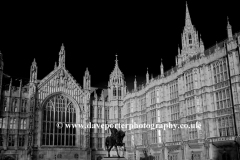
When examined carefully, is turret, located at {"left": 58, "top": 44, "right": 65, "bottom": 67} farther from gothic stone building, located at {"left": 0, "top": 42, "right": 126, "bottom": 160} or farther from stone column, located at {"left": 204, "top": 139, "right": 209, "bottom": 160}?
stone column, located at {"left": 204, "top": 139, "right": 209, "bottom": 160}

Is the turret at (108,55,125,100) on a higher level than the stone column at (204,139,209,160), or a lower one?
higher

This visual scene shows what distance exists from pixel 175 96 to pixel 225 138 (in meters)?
15.5

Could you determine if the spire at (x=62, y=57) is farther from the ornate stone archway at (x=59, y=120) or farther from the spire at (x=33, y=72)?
the ornate stone archway at (x=59, y=120)

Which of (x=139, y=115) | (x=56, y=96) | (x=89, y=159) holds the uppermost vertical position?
(x=56, y=96)

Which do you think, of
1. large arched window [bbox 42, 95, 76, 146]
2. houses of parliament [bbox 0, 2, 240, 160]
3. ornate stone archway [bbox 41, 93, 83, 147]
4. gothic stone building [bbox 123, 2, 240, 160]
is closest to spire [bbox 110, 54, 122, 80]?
houses of parliament [bbox 0, 2, 240, 160]

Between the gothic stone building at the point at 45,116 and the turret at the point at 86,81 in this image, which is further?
the turret at the point at 86,81

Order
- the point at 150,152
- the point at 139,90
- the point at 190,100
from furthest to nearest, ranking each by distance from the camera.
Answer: the point at 139,90 → the point at 150,152 → the point at 190,100

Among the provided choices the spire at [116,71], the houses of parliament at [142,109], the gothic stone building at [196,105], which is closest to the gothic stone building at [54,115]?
the houses of parliament at [142,109]

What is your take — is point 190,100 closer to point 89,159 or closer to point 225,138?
point 225,138

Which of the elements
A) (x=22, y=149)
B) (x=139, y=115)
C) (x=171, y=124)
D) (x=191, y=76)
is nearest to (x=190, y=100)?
(x=191, y=76)

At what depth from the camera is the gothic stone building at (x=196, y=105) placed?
4297 cm

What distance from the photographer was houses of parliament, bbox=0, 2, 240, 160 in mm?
44719

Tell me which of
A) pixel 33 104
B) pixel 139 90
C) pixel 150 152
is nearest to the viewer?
pixel 150 152

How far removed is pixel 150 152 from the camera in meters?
60.8
